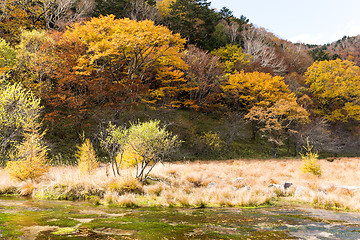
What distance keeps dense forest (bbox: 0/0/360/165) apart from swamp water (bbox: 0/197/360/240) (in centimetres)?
774

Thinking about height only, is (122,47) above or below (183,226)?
above

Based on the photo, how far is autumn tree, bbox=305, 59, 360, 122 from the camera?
36.4 metres

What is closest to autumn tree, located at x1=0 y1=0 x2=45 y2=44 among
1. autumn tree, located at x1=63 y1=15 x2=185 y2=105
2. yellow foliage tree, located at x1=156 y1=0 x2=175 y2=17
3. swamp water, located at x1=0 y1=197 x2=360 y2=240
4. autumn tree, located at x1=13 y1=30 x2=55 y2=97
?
autumn tree, located at x1=13 y1=30 x2=55 y2=97

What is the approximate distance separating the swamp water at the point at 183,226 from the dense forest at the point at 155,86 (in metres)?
7.74

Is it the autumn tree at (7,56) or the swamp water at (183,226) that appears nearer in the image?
the swamp water at (183,226)

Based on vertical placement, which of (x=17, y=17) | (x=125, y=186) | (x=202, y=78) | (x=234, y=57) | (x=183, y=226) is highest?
(x=17, y=17)

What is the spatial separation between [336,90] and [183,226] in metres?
41.1

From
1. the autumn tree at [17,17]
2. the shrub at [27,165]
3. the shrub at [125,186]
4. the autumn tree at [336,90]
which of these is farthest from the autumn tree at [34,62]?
the autumn tree at [336,90]

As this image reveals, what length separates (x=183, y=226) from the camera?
5227 mm

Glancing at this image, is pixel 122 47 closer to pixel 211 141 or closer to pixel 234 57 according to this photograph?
pixel 211 141

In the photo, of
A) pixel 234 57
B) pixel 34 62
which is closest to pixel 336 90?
pixel 234 57

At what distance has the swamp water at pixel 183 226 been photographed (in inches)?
170

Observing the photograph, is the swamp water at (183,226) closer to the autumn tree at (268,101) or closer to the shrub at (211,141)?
the shrub at (211,141)

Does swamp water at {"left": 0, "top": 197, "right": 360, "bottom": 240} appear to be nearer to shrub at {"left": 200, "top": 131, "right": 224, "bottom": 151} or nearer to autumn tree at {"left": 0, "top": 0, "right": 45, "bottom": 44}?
shrub at {"left": 200, "top": 131, "right": 224, "bottom": 151}
